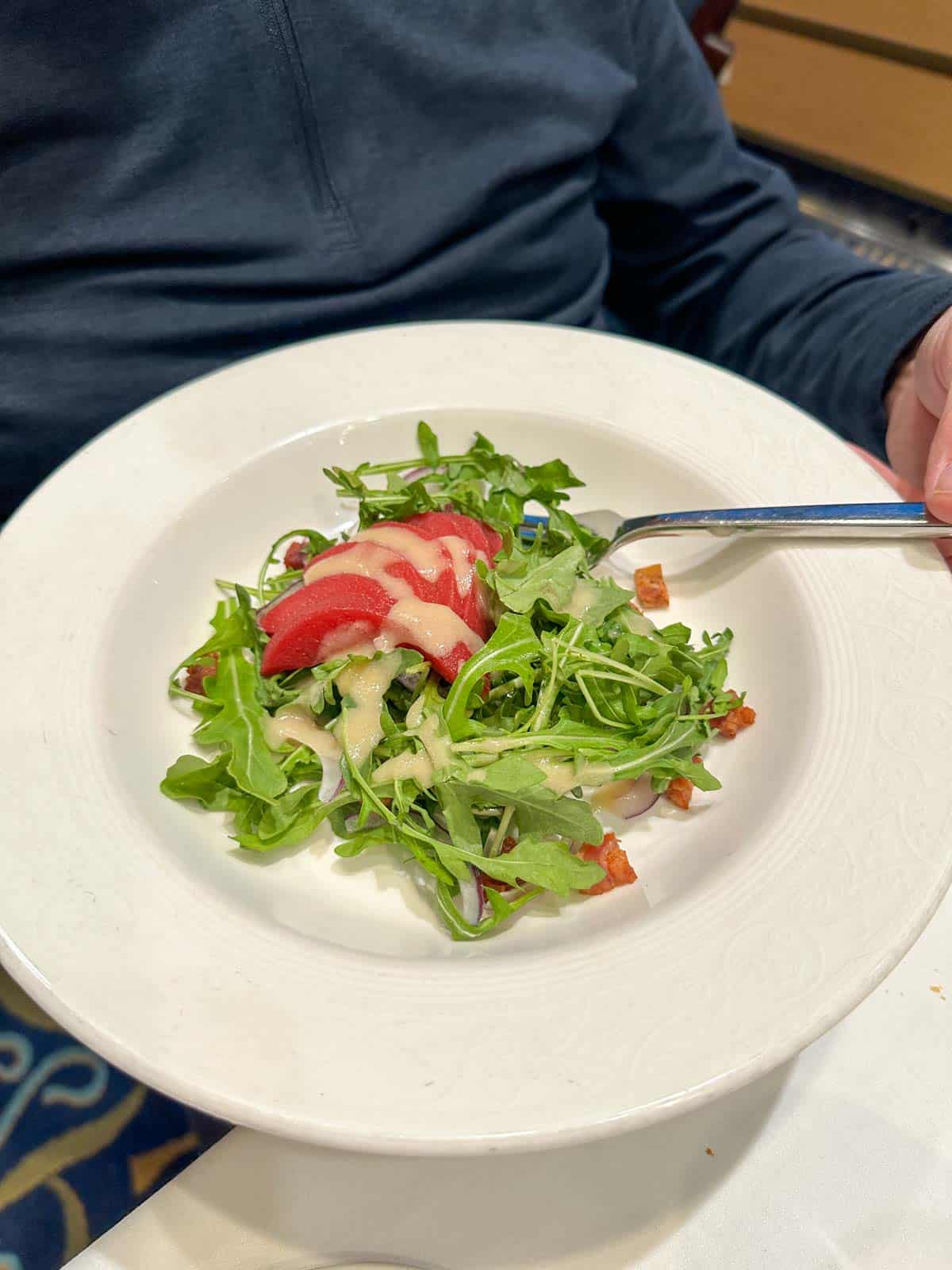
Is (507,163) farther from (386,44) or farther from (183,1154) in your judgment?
(183,1154)

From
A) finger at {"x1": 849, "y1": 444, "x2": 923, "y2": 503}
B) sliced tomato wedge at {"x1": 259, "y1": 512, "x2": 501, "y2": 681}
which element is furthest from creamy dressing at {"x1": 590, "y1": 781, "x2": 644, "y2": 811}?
finger at {"x1": 849, "y1": 444, "x2": 923, "y2": 503}

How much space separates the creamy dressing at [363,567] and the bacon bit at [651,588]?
0.37 metres

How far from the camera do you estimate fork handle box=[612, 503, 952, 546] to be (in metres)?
1.05

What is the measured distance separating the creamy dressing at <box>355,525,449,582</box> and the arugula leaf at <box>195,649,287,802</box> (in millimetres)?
202

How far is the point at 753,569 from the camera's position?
1.16 m

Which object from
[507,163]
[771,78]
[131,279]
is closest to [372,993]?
[131,279]

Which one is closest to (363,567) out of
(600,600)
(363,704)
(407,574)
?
(407,574)

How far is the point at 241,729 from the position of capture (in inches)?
39.1

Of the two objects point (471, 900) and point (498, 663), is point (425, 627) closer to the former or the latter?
point (498, 663)

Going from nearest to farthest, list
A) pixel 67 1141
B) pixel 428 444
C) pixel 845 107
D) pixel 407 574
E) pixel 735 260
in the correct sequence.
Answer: pixel 407 574, pixel 67 1141, pixel 428 444, pixel 735 260, pixel 845 107

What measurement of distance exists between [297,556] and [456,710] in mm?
420

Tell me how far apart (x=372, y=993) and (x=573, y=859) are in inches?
9.7

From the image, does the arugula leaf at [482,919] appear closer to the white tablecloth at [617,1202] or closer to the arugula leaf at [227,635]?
the white tablecloth at [617,1202]

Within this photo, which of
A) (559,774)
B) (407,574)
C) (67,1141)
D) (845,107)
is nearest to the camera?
(559,774)
